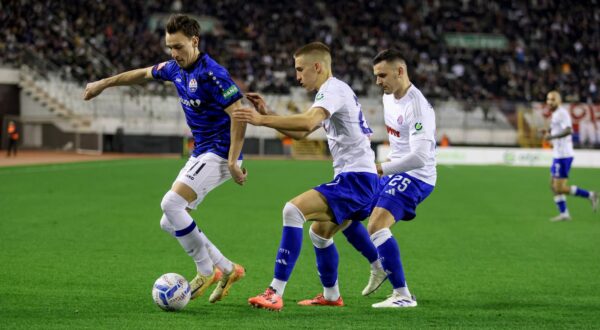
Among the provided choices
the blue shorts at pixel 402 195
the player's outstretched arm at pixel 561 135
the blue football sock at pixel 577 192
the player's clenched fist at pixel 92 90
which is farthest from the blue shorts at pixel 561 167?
the player's clenched fist at pixel 92 90

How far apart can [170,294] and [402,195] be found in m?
2.44

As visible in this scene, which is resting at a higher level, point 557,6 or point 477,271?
point 557,6

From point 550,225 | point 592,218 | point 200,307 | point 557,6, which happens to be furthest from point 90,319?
point 557,6

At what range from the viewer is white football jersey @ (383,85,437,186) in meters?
7.32

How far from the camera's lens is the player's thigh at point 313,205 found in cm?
666

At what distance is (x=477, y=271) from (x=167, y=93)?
116 feet

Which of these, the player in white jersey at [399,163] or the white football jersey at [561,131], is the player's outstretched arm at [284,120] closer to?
the player in white jersey at [399,163]

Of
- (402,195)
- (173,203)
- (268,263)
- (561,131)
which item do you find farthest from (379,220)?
(561,131)

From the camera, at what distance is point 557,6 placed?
5438 centimetres

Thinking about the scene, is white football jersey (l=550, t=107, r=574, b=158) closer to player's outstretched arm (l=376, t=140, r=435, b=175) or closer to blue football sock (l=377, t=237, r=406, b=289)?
player's outstretched arm (l=376, t=140, r=435, b=175)

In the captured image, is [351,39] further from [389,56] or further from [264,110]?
[264,110]

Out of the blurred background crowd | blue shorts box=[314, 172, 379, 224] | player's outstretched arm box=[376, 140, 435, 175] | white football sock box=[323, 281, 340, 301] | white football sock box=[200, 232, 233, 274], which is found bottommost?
white football sock box=[323, 281, 340, 301]

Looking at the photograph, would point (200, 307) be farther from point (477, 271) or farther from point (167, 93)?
point (167, 93)

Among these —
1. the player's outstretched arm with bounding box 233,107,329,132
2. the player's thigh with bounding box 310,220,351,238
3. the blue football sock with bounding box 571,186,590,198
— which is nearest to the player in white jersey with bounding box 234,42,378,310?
the player's thigh with bounding box 310,220,351,238
